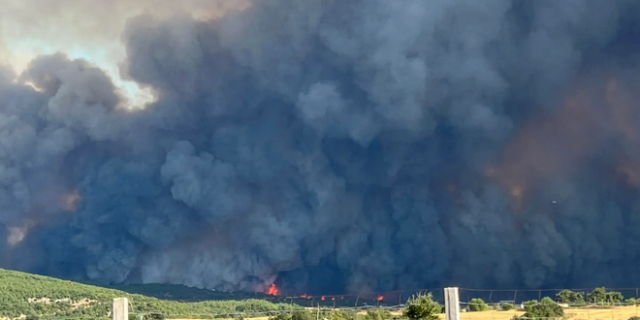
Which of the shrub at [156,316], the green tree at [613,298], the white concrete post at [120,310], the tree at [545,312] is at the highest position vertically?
the green tree at [613,298]

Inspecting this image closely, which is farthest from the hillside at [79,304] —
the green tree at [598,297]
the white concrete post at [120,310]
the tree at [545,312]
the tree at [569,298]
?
the white concrete post at [120,310]

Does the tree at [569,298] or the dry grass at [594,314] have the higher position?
the tree at [569,298]

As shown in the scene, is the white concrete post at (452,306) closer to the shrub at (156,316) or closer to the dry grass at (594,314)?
the dry grass at (594,314)

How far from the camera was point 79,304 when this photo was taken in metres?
48.2

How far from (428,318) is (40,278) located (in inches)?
1643

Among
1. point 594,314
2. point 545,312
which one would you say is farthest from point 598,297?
point 545,312

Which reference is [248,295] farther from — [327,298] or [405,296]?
[405,296]

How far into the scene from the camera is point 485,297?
2509 inches

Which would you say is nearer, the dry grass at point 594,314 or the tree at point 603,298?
the dry grass at point 594,314

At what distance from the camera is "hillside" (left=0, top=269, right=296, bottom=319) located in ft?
147

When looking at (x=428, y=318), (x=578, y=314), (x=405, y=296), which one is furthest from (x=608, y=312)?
(x=405, y=296)

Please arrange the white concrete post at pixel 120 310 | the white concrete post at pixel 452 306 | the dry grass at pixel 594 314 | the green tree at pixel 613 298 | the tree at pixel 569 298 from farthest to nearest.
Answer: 1. the tree at pixel 569 298
2. the green tree at pixel 613 298
3. the dry grass at pixel 594 314
4. the white concrete post at pixel 452 306
5. the white concrete post at pixel 120 310

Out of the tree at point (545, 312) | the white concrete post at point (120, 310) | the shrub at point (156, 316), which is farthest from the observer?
the shrub at point (156, 316)

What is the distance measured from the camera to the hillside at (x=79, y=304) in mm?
44750
